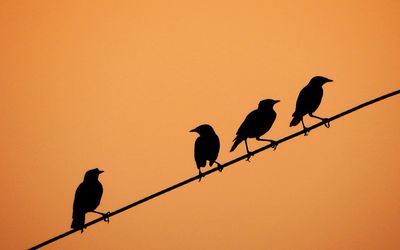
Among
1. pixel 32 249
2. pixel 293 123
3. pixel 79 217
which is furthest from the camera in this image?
pixel 79 217

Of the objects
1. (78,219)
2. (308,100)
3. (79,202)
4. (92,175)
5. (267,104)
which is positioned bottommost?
(78,219)

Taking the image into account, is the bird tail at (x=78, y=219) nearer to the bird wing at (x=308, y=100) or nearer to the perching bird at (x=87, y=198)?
the perching bird at (x=87, y=198)

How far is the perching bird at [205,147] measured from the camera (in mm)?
7430

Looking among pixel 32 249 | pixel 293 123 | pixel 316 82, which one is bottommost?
pixel 32 249

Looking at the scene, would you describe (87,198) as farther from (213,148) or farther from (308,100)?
(308,100)

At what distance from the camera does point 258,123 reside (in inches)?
284

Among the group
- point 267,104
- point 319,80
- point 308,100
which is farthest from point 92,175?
point 319,80

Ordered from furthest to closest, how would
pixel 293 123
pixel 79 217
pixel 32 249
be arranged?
pixel 79 217, pixel 293 123, pixel 32 249

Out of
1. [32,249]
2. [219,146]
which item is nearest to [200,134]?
[219,146]

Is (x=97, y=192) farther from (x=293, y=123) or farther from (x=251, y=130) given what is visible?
(x=293, y=123)

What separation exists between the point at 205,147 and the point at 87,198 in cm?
207

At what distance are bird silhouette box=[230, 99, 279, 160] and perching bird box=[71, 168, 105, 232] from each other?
7.82 feet

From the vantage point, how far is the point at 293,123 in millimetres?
6938

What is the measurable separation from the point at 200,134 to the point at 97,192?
75.3 inches
